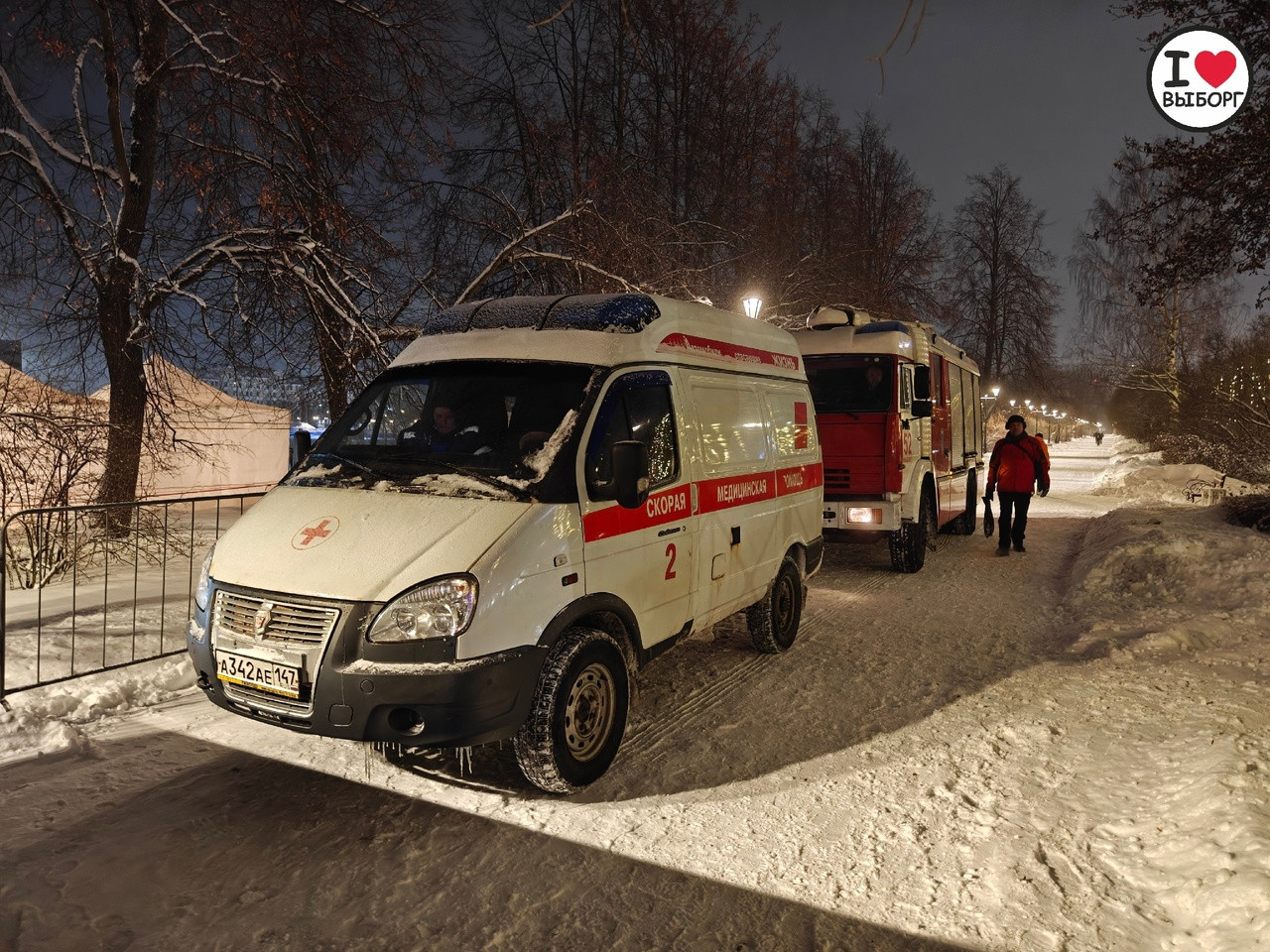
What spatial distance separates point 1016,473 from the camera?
460 inches

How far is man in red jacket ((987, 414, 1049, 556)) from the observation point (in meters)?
11.7

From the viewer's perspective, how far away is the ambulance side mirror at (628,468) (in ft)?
13.4

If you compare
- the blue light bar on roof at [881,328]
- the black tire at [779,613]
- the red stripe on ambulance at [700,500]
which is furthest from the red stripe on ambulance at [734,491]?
the blue light bar on roof at [881,328]

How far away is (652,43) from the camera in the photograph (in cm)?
1816

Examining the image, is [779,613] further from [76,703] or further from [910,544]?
[76,703]

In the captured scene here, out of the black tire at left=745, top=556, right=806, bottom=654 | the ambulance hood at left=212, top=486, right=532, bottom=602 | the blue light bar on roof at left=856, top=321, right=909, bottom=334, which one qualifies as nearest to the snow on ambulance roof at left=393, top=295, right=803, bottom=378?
the ambulance hood at left=212, top=486, right=532, bottom=602

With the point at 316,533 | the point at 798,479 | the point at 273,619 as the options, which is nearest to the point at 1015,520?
the point at 798,479

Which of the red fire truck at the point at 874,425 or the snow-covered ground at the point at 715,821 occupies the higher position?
the red fire truck at the point at 874,425

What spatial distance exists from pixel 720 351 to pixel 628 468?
2013 millimetres

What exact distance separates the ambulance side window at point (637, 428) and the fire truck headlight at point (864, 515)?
554 centimetres

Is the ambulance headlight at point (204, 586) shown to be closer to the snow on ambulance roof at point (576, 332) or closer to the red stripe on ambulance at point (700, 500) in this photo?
the snow on ambulance roof at point (576, 332)

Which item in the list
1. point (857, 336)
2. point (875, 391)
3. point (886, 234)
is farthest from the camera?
point (886, 234)

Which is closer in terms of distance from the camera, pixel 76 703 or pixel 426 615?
pixel 426 615

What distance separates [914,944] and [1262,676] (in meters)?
4.03
